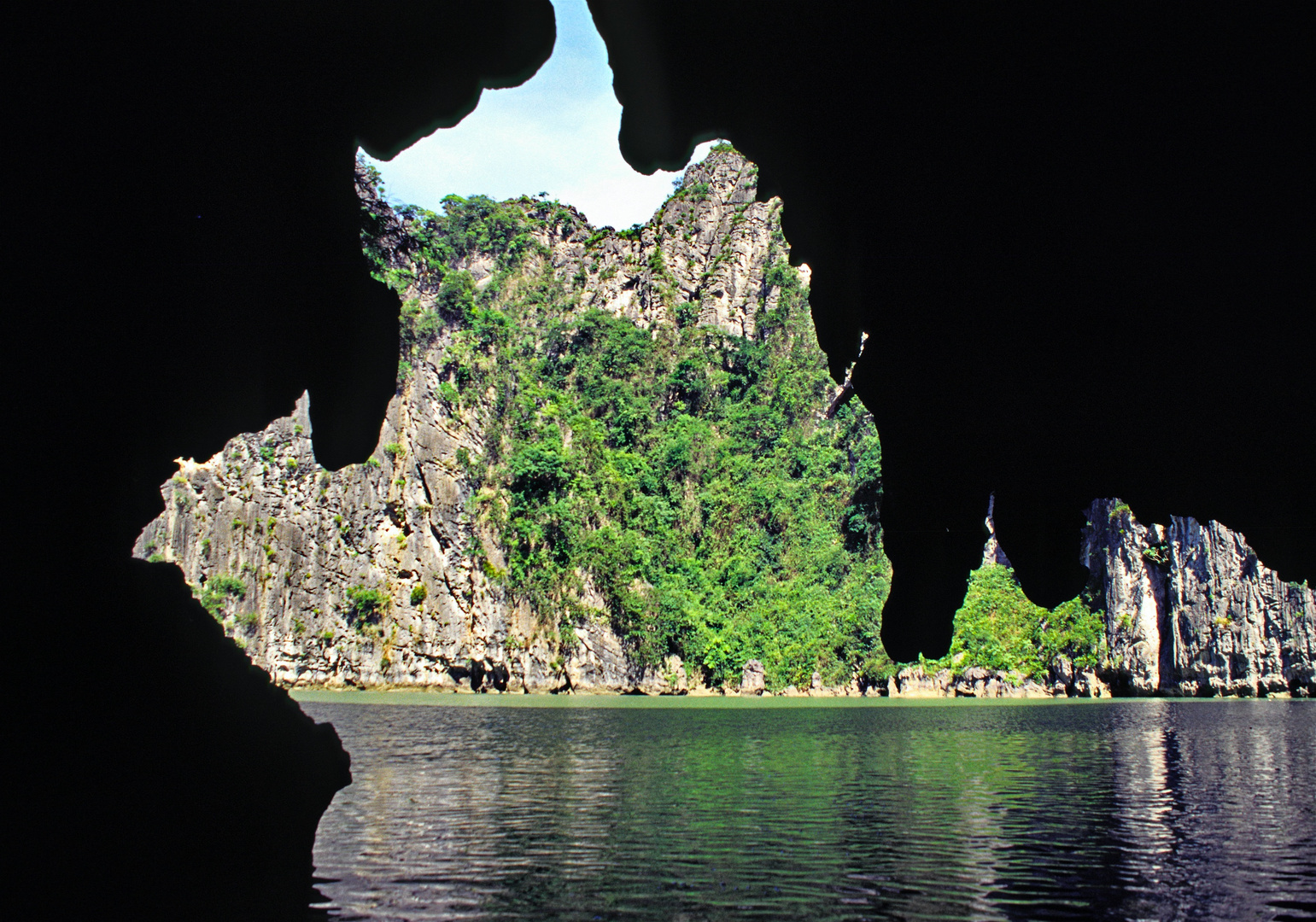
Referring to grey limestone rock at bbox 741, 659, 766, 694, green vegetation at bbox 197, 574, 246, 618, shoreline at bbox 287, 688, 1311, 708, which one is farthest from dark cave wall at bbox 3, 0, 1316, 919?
grey limestone rock at bbox 741, 659, 766, 694

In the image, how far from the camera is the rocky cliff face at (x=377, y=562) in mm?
39156

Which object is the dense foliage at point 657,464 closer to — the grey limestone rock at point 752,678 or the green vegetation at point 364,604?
the grey limestone rock at point 752,678

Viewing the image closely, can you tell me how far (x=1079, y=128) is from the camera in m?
5.25

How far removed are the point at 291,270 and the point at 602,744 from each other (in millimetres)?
15080

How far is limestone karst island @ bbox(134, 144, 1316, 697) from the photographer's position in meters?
39.7

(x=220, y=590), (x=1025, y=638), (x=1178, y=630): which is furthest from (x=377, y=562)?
(x=1178, y=630)

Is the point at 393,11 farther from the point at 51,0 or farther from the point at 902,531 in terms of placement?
the point at 902,531

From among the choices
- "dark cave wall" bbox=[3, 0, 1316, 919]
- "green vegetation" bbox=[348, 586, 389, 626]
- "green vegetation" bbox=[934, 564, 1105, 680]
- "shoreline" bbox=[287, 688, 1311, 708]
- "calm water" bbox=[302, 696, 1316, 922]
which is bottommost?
"shoreline" bbox=[287, 688, 1311, 708]

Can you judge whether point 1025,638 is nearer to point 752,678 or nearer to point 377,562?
point 752,678

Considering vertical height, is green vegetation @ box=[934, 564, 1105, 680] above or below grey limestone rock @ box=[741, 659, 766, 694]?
above

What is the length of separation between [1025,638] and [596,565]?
69.2 feet

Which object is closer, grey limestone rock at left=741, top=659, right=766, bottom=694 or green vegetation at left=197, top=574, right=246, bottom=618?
green vegetation at left=197, top=574, right=246, bottom=618

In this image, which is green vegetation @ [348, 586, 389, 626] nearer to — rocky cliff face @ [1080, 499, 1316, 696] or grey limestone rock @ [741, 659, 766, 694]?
grey limestone rock @ [741, 659, 766, 694]

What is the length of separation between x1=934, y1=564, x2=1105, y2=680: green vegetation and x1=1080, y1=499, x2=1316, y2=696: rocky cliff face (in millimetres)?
1158
